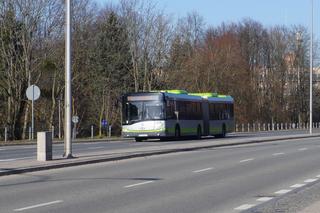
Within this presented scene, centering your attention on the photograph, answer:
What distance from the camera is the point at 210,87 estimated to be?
78562 millimetres

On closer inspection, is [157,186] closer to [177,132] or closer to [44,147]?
[44,147]

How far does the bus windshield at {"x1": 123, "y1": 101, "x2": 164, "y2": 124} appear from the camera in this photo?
42.2 meters

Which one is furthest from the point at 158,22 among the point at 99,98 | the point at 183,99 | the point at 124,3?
the point at 183,99

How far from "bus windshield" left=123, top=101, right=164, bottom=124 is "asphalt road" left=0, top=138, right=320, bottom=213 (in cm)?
1793

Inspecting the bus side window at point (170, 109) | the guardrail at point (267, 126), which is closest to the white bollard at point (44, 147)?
the bus side window at point (170, 109)

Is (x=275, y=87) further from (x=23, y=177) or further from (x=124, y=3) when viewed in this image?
(x=23, y=177)

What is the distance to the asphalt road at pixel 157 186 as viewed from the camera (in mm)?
12648

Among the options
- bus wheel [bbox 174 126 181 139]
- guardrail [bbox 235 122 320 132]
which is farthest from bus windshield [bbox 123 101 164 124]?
guardrail [bbox 235 122 320 132]

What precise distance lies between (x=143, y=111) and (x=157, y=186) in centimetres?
2656

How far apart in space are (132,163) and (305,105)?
8254 centimetres

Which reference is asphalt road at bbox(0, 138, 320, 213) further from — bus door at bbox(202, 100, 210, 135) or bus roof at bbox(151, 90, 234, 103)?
bus door at bbox(202, 100, 210, 135)

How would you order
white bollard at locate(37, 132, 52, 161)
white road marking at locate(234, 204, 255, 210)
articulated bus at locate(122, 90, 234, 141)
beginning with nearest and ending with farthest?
white road marking at locate(234, 204, 255, 210), white bollard at locate(37, 132, 52, 161), articulated bus at locate(122, 90, 234, 141)

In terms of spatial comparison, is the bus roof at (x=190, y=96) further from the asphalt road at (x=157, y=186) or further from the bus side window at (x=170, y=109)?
the asphalt road at (x=157, y=186)

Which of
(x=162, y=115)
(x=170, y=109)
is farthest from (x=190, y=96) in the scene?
(x=162, y=115)
